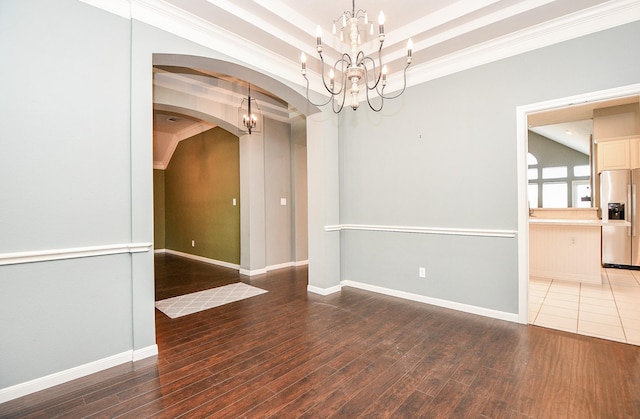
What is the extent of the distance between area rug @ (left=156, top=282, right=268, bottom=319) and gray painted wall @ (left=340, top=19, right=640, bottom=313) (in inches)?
63.0

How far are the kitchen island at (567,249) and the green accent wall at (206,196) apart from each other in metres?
5.22

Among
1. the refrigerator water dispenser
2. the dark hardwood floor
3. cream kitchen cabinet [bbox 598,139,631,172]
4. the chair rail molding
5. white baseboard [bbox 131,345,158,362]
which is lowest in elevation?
the dark hardwood floor

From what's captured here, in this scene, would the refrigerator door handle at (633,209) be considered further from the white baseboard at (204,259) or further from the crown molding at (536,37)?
the white baseboard at (204,259)

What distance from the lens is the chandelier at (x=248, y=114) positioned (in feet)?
15.3

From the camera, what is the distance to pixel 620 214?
549 centimetres

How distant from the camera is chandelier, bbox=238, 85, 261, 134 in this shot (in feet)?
15.3

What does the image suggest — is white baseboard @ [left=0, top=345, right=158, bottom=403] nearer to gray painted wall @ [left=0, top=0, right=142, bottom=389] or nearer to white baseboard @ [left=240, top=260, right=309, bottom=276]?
gray painted wall @ [left=0, top=0, right=142, bottom=389]

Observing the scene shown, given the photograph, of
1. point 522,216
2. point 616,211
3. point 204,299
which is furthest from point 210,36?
point 616,211

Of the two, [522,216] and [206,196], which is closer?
[522,216]

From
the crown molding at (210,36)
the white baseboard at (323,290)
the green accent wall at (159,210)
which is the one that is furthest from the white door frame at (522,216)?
the green accent wall at (159,210)

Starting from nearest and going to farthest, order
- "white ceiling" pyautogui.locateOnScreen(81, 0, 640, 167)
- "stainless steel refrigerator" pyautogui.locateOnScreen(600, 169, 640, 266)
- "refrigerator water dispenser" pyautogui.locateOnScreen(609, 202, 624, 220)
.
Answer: "white ceiling" pyautogui.locateOnScreen(81, 0, 640, 167)
"stainless steel refrigerator" pyautogui.locateOnScreen(600, 169, 640, 266)
"refrigerator water dispenser" pyautogui.locateOnScreen(609, 202, 624, 220)

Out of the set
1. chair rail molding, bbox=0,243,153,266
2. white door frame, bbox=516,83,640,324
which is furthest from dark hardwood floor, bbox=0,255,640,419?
chair rail molding, bbox=0,243,153,266

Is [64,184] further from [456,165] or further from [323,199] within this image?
[456,165]

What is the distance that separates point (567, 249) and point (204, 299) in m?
Answer: 5.49
